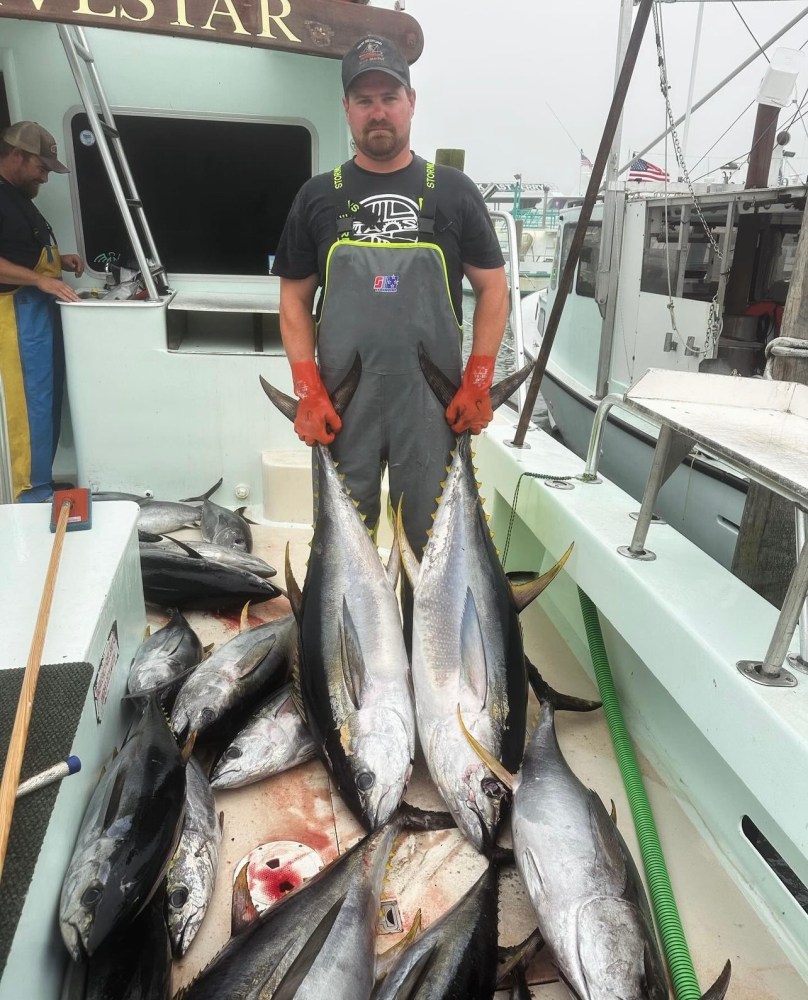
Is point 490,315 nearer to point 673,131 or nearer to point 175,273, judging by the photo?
point 175,273

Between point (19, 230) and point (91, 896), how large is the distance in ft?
12.0

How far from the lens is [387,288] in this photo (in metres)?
2.29

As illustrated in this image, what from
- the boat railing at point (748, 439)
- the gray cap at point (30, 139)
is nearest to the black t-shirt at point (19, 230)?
the gray cap at point (30, 139)

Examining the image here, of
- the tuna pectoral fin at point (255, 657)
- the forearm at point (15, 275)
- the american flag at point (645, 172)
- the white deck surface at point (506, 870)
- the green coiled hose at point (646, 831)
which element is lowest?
the white deck surface at point (506, 870)

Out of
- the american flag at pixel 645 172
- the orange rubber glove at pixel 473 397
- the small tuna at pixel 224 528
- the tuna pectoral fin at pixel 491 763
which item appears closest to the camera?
the tuna pectoral fin at pixel 491 763

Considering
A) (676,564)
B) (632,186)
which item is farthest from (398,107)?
(632,186)

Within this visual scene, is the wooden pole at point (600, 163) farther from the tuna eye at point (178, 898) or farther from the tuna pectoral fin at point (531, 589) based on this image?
the tuna eye at point (178, 898)

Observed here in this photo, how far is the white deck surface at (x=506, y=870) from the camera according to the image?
1602 millimetres

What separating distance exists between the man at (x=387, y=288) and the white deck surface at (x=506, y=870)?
→ 38.2 inches

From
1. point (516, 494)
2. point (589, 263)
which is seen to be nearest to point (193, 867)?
point (516, 494)

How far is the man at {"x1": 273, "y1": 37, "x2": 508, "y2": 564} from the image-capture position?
2270 mm

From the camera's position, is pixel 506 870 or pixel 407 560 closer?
pixel 506 870

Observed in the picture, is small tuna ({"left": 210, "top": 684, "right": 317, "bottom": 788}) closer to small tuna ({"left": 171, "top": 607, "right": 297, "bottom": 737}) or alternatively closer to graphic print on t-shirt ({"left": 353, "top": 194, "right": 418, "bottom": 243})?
small tuna ({"left": 171, "top": 607, "right": 297, "bottom": 737})

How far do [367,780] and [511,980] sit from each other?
548mm
